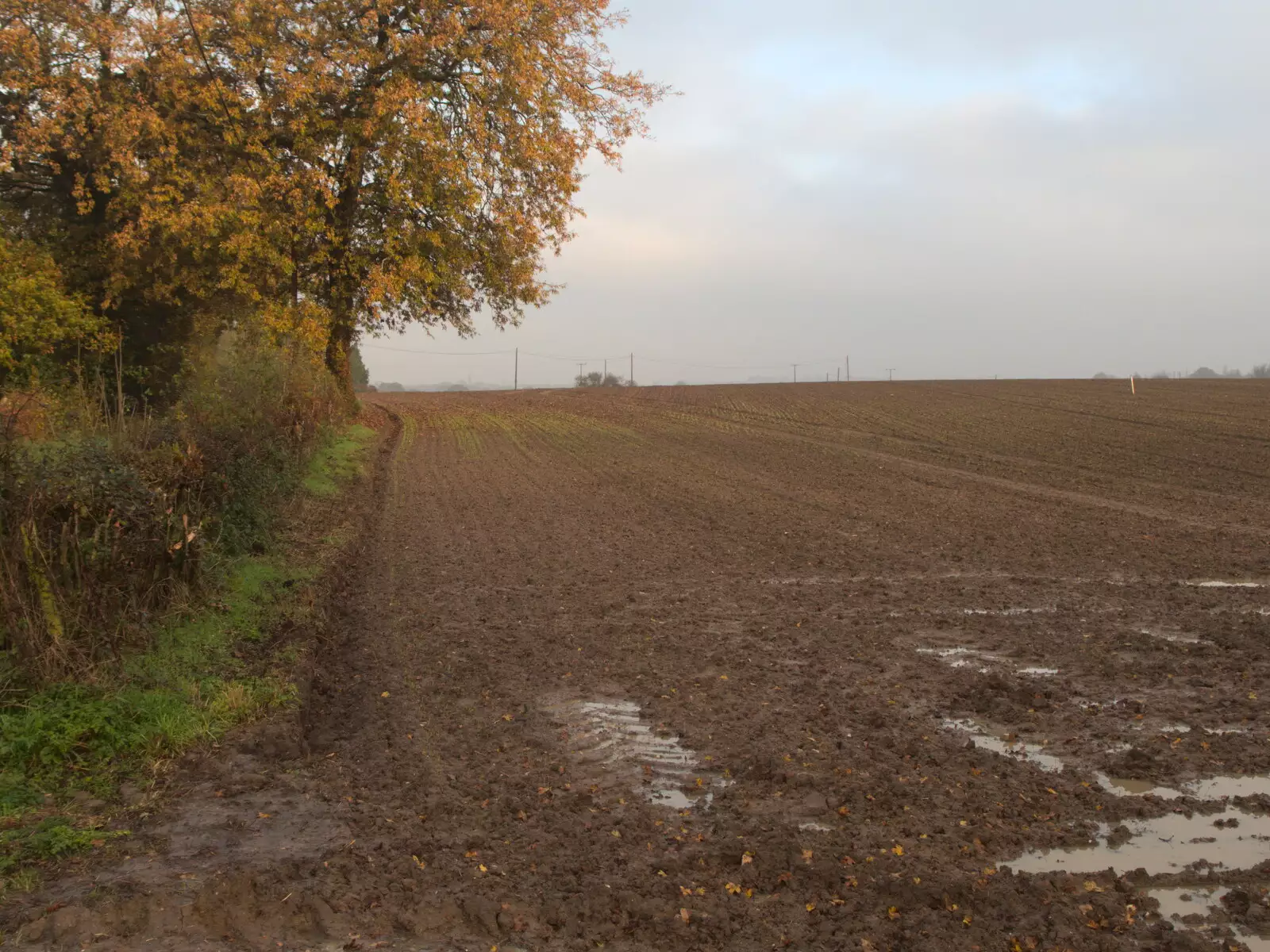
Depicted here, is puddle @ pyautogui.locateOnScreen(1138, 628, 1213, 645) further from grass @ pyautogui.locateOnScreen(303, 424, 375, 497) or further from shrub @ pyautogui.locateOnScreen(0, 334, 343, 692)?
grass @ pyautogui.locateOnScreen(303, 424, 375, 497)

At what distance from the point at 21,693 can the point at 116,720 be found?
0.71 m

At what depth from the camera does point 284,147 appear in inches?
846

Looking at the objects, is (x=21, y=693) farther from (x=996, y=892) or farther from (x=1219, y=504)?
(x=1219, y=504)

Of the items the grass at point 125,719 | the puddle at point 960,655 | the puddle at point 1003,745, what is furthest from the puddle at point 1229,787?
the grass at point 125,719

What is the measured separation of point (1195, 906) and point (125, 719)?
18.3 ft

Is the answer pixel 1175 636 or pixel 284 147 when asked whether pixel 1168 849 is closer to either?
pixel 1175 636

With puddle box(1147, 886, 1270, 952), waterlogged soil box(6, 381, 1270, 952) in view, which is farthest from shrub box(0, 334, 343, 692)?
puddle box(1147, 886, 1270, 952)

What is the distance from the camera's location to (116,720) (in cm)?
568

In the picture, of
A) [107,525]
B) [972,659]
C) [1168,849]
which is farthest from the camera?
[972,659]

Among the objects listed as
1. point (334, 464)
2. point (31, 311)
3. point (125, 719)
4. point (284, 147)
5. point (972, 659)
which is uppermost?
point (284, 147)

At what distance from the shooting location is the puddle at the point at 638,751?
5.10 metres

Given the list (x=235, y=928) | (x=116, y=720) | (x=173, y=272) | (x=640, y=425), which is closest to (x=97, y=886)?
(x=235, y=928)

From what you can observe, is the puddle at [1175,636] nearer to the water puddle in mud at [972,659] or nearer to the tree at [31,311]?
the water puddle in mud at [972,659]

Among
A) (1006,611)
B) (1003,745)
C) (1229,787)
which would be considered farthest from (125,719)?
(1006,611)
